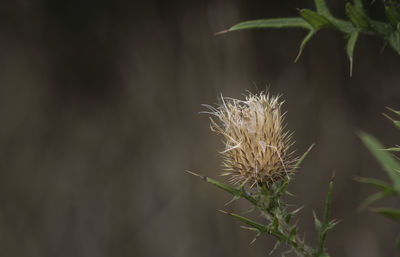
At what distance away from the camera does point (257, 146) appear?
53.9 inches

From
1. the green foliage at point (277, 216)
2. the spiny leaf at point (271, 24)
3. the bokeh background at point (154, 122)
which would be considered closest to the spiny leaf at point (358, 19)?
the spiny leaf at point (271, 24)

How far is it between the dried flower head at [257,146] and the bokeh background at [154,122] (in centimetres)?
248

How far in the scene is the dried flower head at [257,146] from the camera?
134 cm

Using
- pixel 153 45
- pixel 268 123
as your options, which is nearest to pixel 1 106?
pixel 153 45

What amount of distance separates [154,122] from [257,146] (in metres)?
3.24

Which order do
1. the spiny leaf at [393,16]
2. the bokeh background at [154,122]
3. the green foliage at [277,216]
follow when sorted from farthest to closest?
1. the bokeh background at [154,122]
2. the spiny leaf at [393,16]
3. the green foliage at [277,216]

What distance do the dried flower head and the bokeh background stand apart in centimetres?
248

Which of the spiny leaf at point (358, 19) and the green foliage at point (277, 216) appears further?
the spiny leaf at point (358, 19)

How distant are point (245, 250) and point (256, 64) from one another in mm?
1471

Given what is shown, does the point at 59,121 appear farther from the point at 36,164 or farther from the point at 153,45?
the point at 153,45

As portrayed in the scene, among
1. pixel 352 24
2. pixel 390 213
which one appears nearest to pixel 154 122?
pixel 352 24

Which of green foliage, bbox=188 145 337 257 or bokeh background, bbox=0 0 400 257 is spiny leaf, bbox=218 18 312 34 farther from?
bokeh background, bbox=0 0 400 257

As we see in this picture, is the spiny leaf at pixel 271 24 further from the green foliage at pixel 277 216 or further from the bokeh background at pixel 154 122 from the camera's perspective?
the bokeh background at pixel 154 122

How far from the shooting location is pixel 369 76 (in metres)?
3.95
